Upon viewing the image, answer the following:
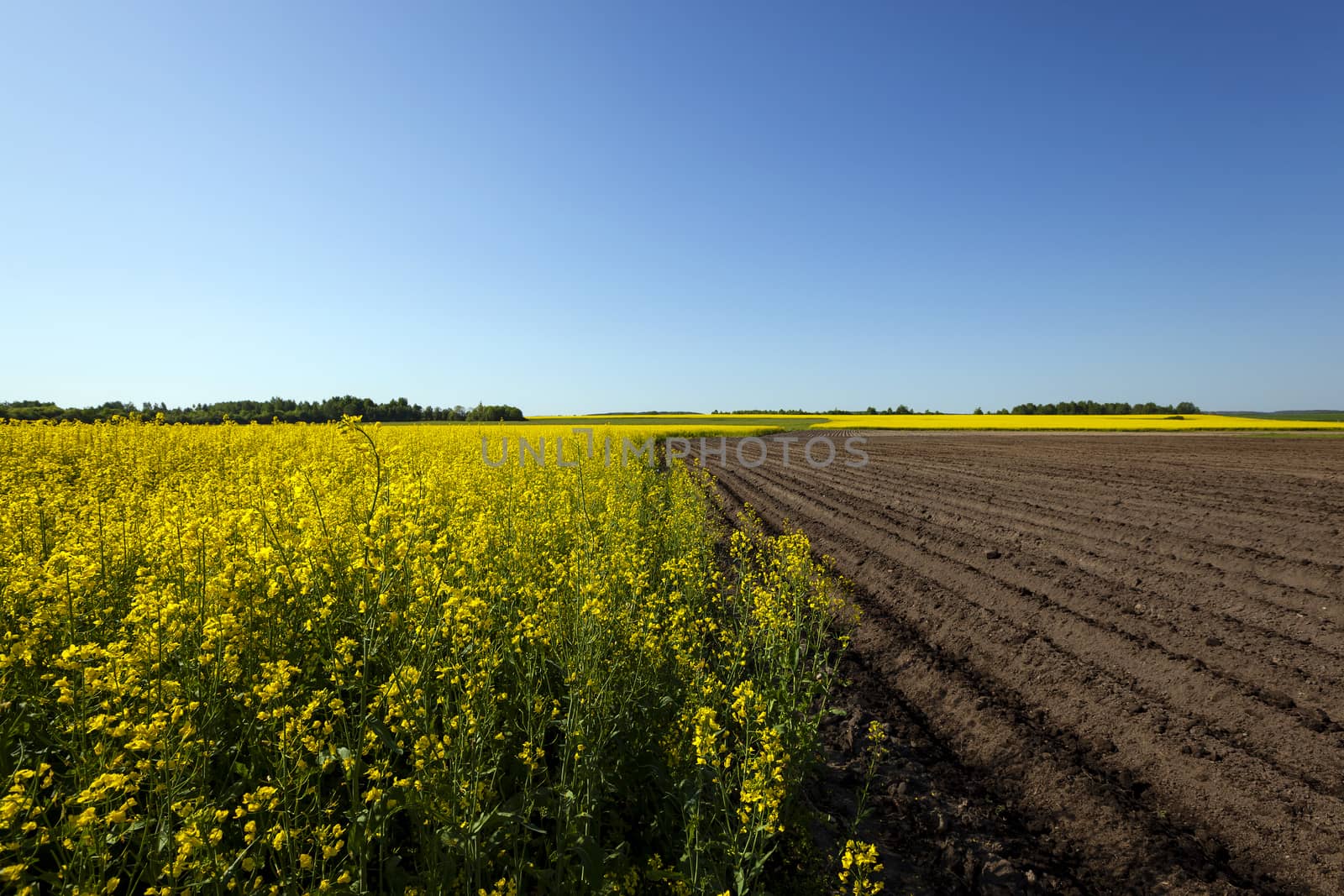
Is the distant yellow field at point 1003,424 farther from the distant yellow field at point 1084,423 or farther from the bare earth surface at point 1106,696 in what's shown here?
the bare earth surface at point 1106,696

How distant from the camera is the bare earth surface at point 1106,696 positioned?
346 cm

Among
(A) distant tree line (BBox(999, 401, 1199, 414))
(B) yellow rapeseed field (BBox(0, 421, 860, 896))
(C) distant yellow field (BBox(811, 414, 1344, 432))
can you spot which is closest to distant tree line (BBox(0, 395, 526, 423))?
(B) yellow rapeseed field (BBox(0, 421, 860, 896))

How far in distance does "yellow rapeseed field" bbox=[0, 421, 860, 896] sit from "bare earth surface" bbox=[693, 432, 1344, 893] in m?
0.97

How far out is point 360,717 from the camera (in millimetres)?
2455

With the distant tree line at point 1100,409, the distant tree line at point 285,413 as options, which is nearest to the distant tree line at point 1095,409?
the distant tree line at point 1100,409

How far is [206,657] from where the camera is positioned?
7.75ft

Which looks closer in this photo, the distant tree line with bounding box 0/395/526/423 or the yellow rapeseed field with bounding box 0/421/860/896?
the yellow rapeseed field with bounding box 0/421/860/896

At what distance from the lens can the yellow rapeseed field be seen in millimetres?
2057

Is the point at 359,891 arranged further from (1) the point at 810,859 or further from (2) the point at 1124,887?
(2) the point at 1124,887

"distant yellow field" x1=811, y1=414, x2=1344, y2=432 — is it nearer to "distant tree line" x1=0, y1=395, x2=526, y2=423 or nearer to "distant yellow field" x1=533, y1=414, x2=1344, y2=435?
"distant yellow field" x1=533, y1=414, x2=1344, y2=435

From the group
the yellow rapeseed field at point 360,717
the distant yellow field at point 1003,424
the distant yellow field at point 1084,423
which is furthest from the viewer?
the distant yellow field at point 1084,423

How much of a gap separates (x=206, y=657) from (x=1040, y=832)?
4.81 meters

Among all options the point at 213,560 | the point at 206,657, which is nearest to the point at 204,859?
the point at 206,657

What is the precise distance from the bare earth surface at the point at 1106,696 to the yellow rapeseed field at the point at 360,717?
0.97 metres
